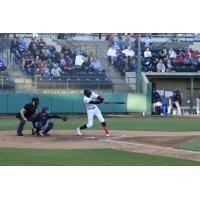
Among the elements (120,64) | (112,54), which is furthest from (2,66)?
(120,64)

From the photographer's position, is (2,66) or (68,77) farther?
(68,77)

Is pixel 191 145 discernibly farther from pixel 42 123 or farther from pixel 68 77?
pixel 68 77

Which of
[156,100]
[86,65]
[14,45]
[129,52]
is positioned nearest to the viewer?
[156,100]

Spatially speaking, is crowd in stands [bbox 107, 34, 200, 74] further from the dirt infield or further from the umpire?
the dirt infield

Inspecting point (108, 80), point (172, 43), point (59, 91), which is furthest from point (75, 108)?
point (172, 43)

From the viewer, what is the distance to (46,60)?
1237 inches

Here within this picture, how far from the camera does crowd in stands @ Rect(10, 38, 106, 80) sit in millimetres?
31375

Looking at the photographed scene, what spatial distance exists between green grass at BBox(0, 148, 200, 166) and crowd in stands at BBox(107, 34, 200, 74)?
21810 mm

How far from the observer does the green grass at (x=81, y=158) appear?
392 inches

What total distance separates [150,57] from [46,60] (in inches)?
286

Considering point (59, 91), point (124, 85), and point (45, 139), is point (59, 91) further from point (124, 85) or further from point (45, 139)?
point (45, 139)

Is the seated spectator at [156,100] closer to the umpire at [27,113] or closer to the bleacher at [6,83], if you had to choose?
the bleacher at [6,83]

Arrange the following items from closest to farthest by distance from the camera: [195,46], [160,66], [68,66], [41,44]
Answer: [41,44]
[68,66]
[160,66]
[195,46]

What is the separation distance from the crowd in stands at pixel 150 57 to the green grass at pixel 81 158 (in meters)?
21.8
